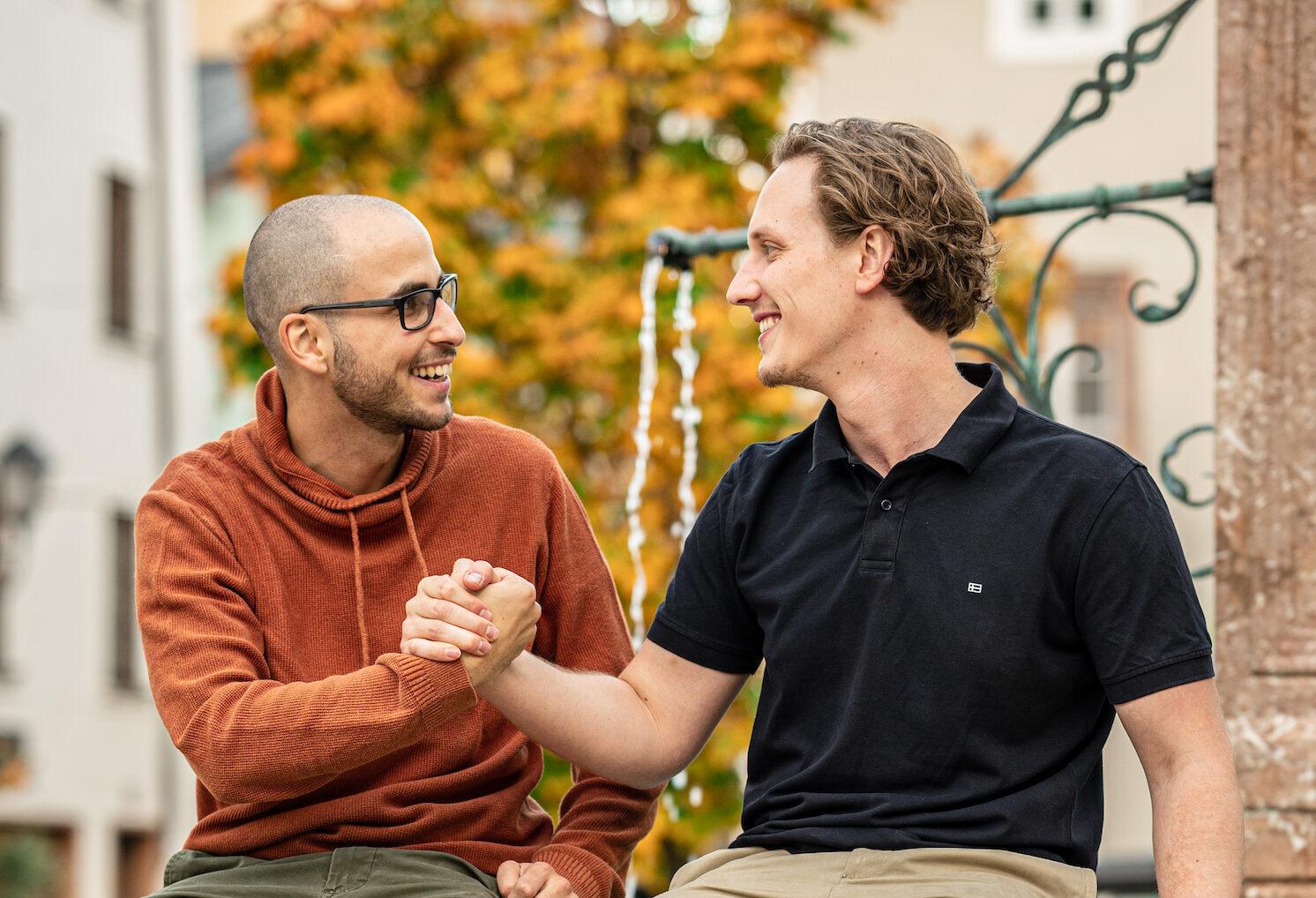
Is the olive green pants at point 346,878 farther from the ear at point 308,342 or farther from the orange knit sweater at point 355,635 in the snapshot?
the ear at point 308,342

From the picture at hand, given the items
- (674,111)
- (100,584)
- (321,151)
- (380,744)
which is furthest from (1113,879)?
(100,584)

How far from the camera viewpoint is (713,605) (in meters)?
3.36

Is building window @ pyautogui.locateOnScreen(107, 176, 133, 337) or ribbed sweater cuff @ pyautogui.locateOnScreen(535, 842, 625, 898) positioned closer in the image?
ribbed sweater cuff @ pyautogui.locateOnScreen(535, 842, 625, 898)

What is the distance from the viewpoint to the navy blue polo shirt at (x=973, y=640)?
2959 mm

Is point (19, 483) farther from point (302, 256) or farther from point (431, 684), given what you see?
point (431, 684)

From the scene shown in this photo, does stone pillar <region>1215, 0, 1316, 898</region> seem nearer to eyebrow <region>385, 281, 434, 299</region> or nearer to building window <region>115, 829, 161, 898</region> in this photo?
eyebrow <region>385, 281, 434, 299</region>

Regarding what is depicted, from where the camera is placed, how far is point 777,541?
3258 mm

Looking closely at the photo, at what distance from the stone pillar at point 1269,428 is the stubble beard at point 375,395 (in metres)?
1.45

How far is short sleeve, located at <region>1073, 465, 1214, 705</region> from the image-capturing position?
2900 millimetres

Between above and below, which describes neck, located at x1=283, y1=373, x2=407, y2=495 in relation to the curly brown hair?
below

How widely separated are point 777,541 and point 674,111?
24.2 feet

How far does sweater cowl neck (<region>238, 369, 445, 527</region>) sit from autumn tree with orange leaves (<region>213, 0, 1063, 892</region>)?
564cm

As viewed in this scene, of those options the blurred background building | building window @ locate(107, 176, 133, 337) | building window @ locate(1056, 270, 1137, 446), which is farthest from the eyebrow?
building window @ locate(1056, 270, 1137, 446)

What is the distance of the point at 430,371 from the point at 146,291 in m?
14.4
